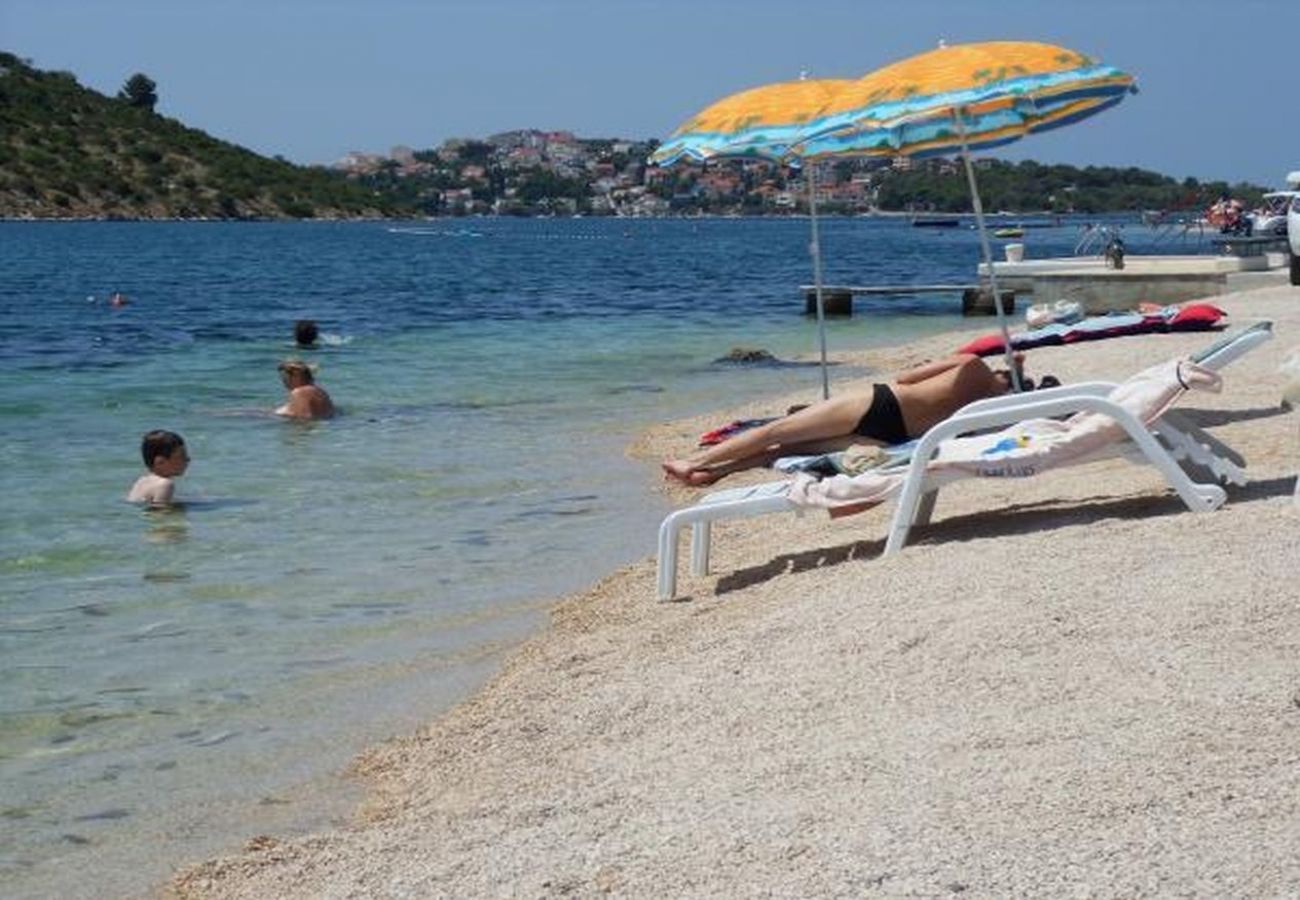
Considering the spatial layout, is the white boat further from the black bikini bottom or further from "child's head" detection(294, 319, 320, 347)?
the black bikini bottom

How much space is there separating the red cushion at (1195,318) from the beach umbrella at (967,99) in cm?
465

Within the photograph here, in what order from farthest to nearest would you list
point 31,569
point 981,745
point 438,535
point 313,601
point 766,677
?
1. point 438,535
2. point 31,569
3. point 313,601
4. point 766,677
5. point 981,745

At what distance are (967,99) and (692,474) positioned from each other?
2159 mm

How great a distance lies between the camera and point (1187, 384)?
292 inches

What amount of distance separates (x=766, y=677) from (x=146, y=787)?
1996 mm

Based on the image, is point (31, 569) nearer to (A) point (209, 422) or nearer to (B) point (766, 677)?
(B) point (766, 677)

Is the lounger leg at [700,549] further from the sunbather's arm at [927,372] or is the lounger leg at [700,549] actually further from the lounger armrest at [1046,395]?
the lounger armrest at [1046,395]

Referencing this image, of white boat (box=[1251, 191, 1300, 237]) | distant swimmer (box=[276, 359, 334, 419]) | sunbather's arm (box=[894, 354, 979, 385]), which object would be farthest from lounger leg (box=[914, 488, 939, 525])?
white boat (box=[1251, 191, 1300, 237])

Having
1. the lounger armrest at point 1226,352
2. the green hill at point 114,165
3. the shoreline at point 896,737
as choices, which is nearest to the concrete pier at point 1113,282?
the lounger armrest at point 1226,352

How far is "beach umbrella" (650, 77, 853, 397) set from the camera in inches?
418

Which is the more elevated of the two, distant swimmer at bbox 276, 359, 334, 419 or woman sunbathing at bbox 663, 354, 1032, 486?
woman sunbathing at bbox 663, 354, 1032, 486

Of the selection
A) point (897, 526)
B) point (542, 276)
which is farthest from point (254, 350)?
point (542, 276)

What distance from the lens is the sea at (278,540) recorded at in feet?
20.4

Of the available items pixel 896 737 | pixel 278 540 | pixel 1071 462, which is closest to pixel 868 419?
pixel 1071 462
